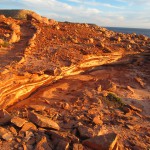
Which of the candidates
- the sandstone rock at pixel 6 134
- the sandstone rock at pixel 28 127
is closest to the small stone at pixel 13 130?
the sandstone rock at pixel 6 134

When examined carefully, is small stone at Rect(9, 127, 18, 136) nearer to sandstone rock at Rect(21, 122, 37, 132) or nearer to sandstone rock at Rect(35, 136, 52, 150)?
sandstone rock at Rect(21, 122, 37, 132)

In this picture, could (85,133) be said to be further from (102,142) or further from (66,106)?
(66,106)

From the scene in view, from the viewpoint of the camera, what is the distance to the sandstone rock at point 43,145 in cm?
710

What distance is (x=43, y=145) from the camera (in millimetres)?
7203

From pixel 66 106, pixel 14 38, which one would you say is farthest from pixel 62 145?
pixel 14 38

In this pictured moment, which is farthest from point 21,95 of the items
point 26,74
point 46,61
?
point 46,61

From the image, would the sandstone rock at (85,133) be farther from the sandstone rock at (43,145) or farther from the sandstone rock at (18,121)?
the sandstone rock at (18,121)

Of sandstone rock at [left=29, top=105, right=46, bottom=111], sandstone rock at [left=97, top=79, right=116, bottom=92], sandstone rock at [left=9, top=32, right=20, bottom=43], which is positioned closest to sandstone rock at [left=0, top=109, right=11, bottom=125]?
sandstone rock at [left=29, top=105, right=46, bottom=111]

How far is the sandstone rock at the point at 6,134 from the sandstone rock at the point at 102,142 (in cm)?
204

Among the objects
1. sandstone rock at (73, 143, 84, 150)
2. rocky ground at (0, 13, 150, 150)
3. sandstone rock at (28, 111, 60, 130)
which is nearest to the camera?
sandstone rock at (73, 143, 84, 150)

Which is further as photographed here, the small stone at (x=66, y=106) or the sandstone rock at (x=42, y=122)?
the small stone at (x=66, y=106)

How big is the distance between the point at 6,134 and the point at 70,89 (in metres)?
5.50

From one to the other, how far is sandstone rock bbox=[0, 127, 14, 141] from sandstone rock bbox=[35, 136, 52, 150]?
776 millimetres

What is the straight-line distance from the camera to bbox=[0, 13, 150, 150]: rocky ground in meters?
7.72
